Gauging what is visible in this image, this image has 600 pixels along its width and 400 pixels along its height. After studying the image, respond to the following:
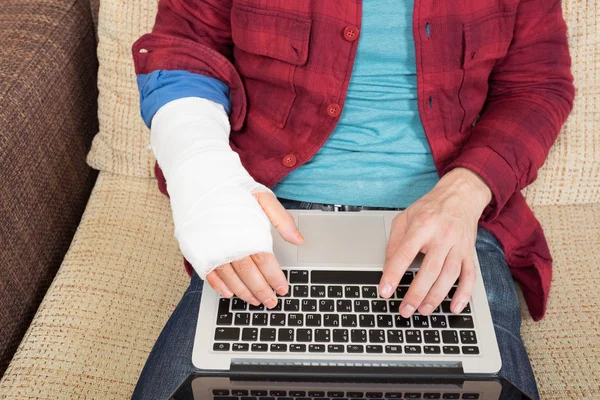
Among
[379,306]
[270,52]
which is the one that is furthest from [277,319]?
[270,52]

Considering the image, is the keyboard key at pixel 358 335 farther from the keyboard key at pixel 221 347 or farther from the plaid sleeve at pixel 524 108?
the plaid sleeve at pixel 524 108

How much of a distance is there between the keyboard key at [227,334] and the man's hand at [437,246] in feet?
0.56

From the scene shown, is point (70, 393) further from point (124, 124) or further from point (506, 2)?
point (506, 2)

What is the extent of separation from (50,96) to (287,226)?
0.54 metres

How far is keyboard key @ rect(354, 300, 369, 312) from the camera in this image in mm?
698

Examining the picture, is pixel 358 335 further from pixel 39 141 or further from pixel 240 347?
pixel 39 141

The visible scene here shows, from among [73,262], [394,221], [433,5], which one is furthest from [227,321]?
[433,5]

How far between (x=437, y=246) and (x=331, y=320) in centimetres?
15

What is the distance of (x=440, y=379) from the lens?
25.6 inches

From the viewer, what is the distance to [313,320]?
69cm

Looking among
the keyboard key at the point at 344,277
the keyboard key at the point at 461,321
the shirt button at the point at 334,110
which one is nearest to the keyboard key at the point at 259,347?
the keyboard key at the point at 344,277

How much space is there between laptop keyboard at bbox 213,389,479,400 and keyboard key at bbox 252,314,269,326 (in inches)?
3.1

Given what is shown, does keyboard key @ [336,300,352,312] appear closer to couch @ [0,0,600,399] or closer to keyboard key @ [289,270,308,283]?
keyboard key @ [289,270,308,283]

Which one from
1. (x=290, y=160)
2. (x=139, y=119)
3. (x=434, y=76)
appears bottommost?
(x=139, y=119)
